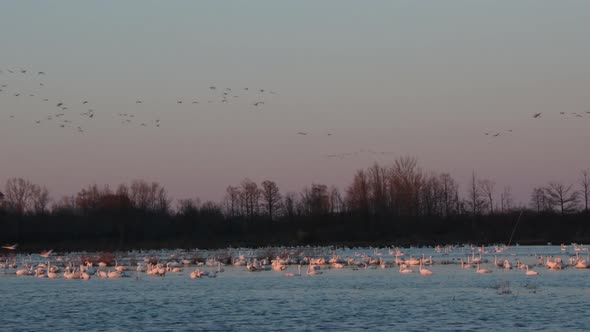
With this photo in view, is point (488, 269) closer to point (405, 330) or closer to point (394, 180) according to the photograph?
point (405, 330)

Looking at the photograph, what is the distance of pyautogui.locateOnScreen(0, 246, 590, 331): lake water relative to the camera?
21672 mm

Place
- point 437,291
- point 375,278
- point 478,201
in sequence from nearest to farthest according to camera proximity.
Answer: point 437,291, point 375,278, point 478,201

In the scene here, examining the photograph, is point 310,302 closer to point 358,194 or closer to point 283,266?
point 283,266

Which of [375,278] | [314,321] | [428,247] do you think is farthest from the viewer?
[428,247]

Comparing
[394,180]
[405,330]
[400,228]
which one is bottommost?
[405,330]

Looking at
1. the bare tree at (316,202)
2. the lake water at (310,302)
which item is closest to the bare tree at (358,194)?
the bare tree at (316,202)

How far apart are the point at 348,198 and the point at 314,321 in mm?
76756

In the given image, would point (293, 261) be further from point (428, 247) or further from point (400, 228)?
point (400, 228)

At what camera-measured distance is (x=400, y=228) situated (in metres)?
87.0

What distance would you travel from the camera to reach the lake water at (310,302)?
21672 millimetres

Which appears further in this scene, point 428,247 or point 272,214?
point 272,214

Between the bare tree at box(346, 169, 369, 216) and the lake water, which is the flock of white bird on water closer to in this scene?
the lake water

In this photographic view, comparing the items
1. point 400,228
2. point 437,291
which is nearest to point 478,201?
point 400,228

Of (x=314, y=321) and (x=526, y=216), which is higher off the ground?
(x=526, y=216)
